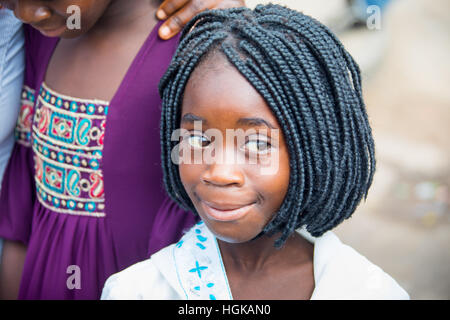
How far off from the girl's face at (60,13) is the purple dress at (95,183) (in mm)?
194

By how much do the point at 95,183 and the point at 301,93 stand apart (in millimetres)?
803

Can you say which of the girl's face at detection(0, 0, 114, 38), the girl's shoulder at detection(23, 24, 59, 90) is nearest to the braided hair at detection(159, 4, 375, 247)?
the girl's face at detection(0, 0, 114, 38)

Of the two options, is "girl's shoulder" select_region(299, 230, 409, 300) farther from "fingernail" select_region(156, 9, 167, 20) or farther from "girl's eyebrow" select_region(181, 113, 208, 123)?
"fingernail" select_region(156, 9, 167, 20)

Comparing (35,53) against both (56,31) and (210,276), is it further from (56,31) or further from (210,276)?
(210,276)

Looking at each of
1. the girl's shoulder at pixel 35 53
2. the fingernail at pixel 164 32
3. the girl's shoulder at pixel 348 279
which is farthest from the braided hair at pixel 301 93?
the girl's shoulder at pixel 35 53

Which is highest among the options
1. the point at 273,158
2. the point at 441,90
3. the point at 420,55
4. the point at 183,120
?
the point at 420,55

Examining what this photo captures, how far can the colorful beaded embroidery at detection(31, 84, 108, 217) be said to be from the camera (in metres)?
1.73

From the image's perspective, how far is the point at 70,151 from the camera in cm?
177

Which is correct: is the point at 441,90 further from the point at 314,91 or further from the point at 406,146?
the point at 314,91

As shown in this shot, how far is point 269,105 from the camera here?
1311 mm

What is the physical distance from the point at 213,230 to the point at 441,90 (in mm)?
4261

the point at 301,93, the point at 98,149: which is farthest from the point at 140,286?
the point at 301,93
